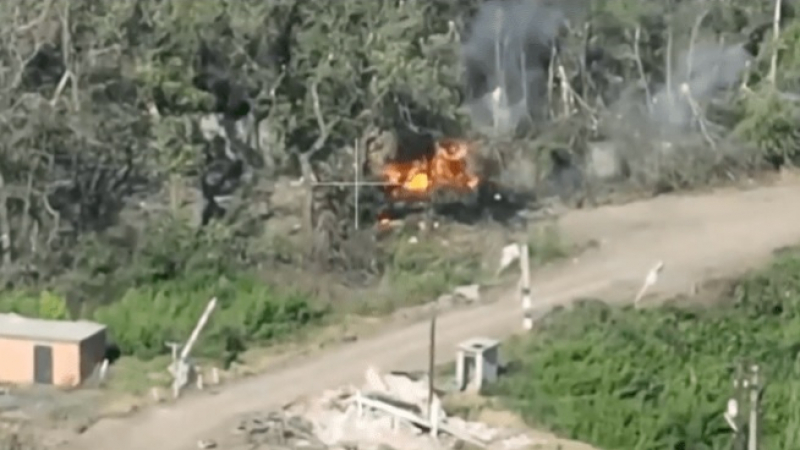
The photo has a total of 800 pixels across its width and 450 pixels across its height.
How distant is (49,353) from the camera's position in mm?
3656

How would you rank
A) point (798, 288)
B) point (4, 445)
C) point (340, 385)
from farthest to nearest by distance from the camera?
point (798, 288)
point (340, 385)
point (4, 445)

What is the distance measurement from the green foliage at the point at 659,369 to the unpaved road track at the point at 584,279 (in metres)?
0.12

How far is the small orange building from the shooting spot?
144 inches

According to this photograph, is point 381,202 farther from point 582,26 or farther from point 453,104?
point 582,26

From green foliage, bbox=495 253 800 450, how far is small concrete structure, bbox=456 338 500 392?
39 millimetres

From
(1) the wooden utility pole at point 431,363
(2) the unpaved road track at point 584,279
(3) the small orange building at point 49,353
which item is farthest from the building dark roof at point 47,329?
(1) the wooden utility pole at point 431,363

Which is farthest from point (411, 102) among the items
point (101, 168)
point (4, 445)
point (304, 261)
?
point (4, 445)

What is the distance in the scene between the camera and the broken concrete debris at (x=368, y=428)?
3461 mm

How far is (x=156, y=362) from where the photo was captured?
375cm

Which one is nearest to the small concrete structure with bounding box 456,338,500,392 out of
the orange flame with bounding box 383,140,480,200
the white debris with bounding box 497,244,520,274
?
the white debris with bounding box 497,244,520,274

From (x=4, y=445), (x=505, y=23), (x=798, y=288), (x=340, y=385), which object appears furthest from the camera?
(x=505, y=23)

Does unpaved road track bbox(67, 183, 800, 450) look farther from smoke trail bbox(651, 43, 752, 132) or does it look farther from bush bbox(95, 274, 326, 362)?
smoke trail bbox(651, 43, 752, 132)

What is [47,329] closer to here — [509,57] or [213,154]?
[213,154]

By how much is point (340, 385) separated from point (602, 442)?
0.55 metres
